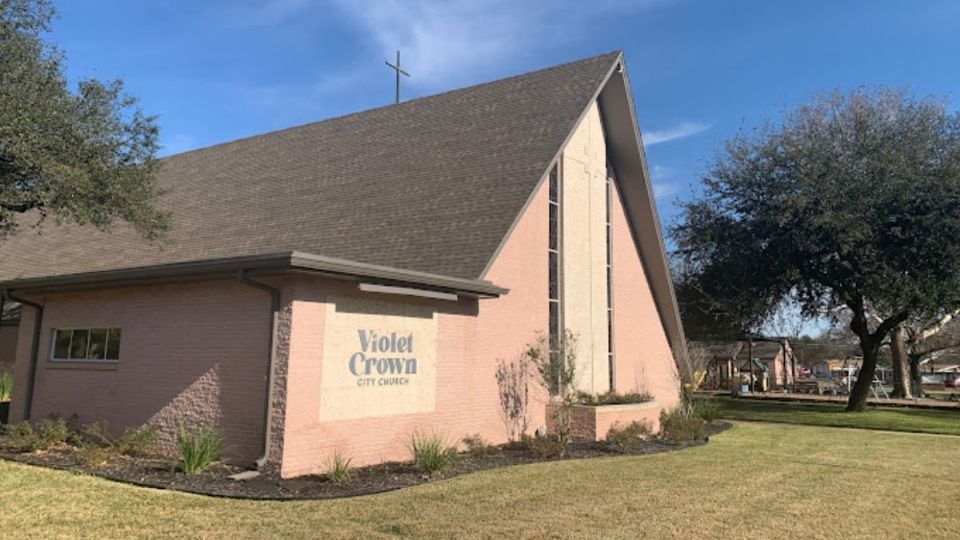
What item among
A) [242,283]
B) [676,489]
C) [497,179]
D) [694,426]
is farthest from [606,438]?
[242,283]

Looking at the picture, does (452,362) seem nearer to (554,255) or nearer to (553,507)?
(554,255)

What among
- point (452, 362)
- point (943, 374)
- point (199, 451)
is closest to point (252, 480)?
point (199, 451)

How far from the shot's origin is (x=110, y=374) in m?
12.2

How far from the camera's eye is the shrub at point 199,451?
31.2 feet

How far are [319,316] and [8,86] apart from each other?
7158 mm

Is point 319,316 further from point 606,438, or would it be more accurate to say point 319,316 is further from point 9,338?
point 9,338

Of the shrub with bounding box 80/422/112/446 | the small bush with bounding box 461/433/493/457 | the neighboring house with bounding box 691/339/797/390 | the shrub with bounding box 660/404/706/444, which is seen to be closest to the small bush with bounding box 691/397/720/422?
the shrub with bounding box 660/404/706/444

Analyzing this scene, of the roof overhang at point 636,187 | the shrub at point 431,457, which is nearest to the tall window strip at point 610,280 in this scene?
the roof overhang at point 636,187

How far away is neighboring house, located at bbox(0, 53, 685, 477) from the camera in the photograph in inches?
406

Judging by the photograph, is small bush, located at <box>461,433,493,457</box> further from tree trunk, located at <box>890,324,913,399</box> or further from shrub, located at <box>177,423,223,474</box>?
tree trunk, located at <box>890,324,913,399</box>

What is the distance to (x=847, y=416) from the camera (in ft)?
79.5

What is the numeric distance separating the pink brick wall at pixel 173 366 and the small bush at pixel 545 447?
516 centimetres

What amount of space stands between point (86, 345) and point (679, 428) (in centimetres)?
1233

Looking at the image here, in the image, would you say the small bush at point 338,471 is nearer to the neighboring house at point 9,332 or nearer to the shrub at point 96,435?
the shrub at point 96,435
